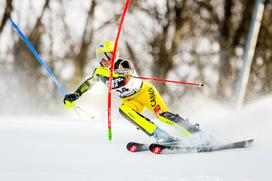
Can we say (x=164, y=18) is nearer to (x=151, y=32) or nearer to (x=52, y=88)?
(x=151, y=32)

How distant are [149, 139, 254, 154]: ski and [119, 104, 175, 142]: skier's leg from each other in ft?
0.37

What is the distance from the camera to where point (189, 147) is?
15.1ft

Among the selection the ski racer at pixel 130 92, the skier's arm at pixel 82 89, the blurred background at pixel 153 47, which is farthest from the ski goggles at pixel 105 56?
the blurred background at pixel 153 47

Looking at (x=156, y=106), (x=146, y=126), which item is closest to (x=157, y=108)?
(x=156, y=106)

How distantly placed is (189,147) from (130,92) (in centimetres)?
108

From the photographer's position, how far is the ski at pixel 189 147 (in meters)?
4.43

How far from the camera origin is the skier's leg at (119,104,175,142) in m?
4.73

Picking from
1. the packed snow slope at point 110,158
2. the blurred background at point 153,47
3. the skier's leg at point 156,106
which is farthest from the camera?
the blurred background at point 153,47

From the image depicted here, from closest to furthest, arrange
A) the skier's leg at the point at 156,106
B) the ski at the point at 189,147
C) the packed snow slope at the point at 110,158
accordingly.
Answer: the packed snow slope at the point at 110,158 → the ski at the point at 189,147 → the skier's leg at the point at 156,106

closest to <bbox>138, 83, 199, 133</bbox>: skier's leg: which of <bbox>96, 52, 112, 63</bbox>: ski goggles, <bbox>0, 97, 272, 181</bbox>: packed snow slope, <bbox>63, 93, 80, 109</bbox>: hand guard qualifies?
<bbox>0, 97, 272, 181</bbox>: packed snow slope

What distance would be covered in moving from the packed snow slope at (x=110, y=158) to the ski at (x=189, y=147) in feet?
0.27

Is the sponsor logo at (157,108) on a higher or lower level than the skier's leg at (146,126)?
higher

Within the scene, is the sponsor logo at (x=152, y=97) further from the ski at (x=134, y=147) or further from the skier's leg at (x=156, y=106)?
the ski at (x=134, y=147)

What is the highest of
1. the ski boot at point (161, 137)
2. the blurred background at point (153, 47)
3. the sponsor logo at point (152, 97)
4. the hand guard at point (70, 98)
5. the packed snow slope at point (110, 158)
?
the blurred background at point (153, 47)
